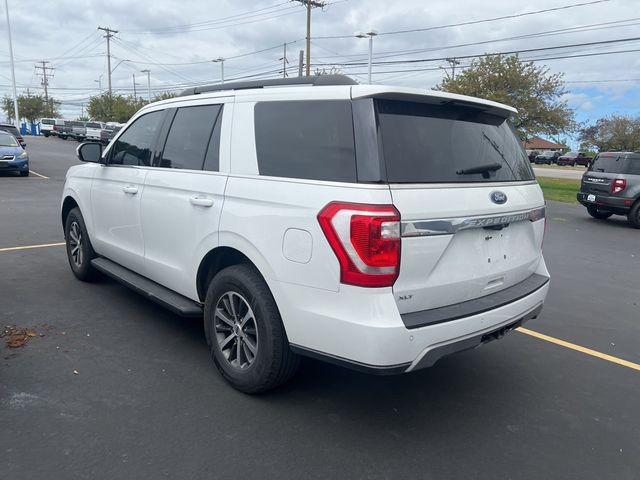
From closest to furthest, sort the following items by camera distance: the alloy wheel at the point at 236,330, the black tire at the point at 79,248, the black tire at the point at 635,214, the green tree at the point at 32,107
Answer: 1. the alloy wheel at the point at 236,330
2. the black tire at the point at 79,248
3. the black tire at the point at 635,214
4. the green tree at the point at 32,107

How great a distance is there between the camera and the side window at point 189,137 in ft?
12.4

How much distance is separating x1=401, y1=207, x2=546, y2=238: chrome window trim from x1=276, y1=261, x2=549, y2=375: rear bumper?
1.16 feet

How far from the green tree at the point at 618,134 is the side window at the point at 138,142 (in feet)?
209

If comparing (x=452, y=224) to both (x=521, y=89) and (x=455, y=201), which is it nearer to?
(x=455, y=201)

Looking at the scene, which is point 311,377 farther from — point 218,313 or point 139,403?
point 139,403

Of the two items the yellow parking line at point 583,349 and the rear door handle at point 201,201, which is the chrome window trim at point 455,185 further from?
the yellow parking line at point 583,349

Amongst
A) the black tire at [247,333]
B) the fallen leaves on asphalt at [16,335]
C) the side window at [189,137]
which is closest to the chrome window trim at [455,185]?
the black tire at [247,333]

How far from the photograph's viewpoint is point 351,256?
2643mm

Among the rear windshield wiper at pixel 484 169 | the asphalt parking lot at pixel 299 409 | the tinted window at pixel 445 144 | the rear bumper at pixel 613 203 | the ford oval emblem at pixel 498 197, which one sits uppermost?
the tinted window at pixel 445 144

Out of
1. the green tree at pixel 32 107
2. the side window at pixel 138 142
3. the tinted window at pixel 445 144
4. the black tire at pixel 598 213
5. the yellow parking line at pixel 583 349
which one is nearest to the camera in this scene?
the tinted window at pixel 445 144

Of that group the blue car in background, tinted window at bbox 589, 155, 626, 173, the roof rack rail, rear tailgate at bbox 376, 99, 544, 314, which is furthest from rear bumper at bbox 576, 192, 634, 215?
the blue car in background

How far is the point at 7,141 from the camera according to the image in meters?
18.4

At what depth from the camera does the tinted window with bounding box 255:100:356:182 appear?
111 inches

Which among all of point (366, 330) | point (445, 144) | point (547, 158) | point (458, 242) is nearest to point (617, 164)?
point (445, 144)
